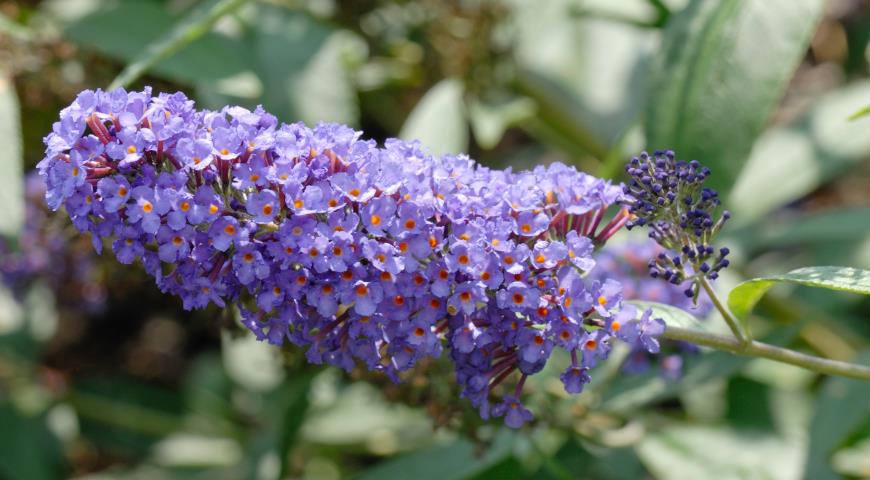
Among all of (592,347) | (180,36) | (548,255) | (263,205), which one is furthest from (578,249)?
(180,36)

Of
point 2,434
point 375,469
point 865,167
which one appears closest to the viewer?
point 375,469

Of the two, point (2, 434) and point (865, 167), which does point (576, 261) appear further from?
point (865, 167)

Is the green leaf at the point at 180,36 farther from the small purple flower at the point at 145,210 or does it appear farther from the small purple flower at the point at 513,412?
the small purple flower at the point at 513,412

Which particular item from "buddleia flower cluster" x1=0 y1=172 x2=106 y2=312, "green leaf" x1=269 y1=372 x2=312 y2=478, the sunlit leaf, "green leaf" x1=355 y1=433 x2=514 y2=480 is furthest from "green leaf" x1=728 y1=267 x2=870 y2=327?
"buddleia flower cluster" x1=0 y1=172 x2=106 y2=312

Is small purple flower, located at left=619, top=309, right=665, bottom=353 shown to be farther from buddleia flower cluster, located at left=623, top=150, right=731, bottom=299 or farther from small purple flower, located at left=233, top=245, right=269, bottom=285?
small purple flower, located at left=233, top=245, right=269, bottom=285

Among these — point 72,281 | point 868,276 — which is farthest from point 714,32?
point 72,281

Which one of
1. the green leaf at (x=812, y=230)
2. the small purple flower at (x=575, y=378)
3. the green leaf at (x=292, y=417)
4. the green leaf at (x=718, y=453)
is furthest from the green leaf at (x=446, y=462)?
the green leaf at (x=812, y=230)

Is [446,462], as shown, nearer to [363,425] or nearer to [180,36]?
[363,425]
